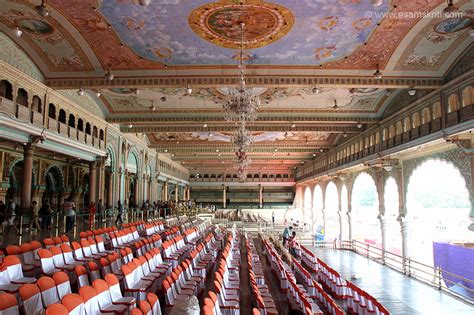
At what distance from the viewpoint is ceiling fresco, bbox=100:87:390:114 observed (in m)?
14.1

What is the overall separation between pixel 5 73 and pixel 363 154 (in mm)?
15856

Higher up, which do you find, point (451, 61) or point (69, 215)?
point (451, 61)

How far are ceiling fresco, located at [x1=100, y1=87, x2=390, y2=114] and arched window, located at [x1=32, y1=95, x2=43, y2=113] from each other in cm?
296

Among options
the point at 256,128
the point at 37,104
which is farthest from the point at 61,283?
the point at 256,128

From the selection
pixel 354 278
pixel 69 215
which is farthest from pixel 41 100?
pixel 354 278

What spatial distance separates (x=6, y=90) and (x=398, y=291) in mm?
13970

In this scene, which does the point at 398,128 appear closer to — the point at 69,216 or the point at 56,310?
the point at 69,216

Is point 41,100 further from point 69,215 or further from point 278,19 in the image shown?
point 278,19

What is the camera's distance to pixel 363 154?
18422 millimetres

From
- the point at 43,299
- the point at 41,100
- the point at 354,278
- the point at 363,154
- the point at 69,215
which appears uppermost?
the point at 41,100

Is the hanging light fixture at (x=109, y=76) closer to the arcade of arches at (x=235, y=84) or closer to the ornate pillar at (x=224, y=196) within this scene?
the arcade of arches at (x=235, y=84)

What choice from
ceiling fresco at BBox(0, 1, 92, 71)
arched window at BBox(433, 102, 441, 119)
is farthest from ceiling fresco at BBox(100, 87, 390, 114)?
ceiling fresco at BBox(0, 1, 92, 71)

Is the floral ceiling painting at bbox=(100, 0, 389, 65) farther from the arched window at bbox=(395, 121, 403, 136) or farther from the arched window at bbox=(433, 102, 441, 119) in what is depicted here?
the arched window at bbox=(395, 121, 403, 136)

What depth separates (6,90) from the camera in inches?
413
